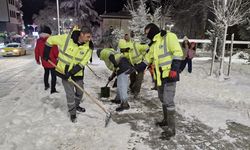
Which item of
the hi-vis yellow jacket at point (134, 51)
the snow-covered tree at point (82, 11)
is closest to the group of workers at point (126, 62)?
the hi-vis yellow jacket at point (134, 51)

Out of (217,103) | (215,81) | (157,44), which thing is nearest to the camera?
(157,44)

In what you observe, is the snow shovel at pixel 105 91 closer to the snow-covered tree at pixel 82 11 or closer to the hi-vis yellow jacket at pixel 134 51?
the hi-vis yellow jacket at pixel 134 51

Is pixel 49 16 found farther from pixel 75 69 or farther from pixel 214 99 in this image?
pixel 75 69

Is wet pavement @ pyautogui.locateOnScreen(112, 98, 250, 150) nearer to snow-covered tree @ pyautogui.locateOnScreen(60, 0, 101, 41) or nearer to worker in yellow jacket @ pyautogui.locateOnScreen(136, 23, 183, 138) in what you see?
worker in yellow jacket @ pyautogui.locateOnScreen(136, 23, 183, 138)

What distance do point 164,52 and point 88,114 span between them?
2303 millimetres

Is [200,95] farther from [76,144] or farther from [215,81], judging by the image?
[76,144]

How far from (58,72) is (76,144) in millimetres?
1585

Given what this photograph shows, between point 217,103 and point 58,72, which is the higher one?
point 58,72

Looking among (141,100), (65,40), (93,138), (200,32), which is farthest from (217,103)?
(200,32)

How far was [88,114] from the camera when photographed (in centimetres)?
596

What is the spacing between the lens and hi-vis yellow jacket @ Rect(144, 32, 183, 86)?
461cm

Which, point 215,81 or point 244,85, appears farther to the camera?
point 215,81

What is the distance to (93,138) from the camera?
4.73 meters

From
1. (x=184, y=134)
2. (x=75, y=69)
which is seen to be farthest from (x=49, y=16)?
(x=184, y=134)
